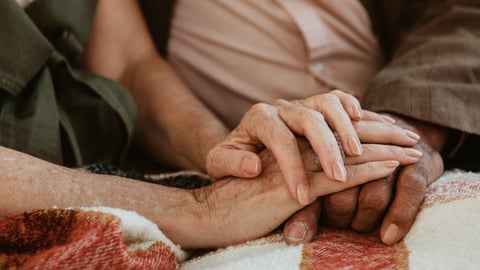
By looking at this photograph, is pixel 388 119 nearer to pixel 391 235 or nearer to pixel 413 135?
pixel 413 135

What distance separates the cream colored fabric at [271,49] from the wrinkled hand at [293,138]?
298mm

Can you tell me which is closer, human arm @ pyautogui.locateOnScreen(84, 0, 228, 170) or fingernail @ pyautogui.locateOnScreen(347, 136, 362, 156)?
fingernail @ pyautogui.locateOnScreen(347, 136, 362, 156)

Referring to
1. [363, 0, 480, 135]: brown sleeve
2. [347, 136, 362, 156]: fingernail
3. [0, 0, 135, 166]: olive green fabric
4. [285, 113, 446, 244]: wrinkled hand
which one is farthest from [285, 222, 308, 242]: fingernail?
[0, 0, 135, 166]: olive green fabric

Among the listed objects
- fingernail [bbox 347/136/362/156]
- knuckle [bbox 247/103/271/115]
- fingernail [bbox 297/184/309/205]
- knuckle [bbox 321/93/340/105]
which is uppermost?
knuckle [bbox 321/93/340/105]

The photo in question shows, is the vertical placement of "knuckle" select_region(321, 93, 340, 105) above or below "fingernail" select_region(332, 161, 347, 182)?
Answer: above

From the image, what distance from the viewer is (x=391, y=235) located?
60 centimetres

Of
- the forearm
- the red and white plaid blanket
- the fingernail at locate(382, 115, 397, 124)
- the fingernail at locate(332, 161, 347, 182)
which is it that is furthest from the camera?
A: the forearm

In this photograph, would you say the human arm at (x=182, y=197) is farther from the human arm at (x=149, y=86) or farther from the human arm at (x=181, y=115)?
the human arm at (x=149, y=86)

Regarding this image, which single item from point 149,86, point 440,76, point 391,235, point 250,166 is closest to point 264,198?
point 250,166

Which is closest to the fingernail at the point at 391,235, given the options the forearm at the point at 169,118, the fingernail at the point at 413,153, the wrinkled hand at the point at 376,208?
the wrinkled hand at the point at 376,208

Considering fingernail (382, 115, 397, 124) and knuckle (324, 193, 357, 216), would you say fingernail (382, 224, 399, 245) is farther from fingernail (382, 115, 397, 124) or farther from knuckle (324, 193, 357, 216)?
fingernail (382, 115, 397, 124)

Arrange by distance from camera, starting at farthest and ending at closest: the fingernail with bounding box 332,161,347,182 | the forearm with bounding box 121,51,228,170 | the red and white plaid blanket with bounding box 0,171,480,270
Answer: the forearm with bounding box 121,51,228,170 < the fingernail with bounding box 332,161,347,182 < the red and white plaid blanket with bounding box 0,171,480,270

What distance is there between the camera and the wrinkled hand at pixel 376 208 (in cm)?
61

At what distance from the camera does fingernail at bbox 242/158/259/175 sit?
2.13 ft
